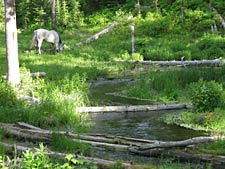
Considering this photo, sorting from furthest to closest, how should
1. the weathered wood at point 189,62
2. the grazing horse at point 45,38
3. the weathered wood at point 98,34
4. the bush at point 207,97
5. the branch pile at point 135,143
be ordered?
the weathered wood at point 98,34
the grazing horse at point 45,38
the weathered wood at point 189,62
the bush at point 207,97
the branch pile at point 135,143

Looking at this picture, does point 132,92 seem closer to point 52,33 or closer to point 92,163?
point 92,163

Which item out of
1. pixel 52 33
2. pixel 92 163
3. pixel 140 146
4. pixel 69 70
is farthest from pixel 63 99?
pixel 52 33

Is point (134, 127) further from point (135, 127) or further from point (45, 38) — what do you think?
point (45, 38)

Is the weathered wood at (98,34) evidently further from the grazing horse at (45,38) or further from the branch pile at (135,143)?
the branch pile at (135,143)

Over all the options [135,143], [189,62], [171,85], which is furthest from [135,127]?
[189,62]

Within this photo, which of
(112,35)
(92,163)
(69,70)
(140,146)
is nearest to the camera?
(92,163)

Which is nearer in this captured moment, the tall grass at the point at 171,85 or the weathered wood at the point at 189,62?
the tall grass at the point at 171,85

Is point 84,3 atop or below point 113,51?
atop

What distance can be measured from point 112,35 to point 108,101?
76.4ft

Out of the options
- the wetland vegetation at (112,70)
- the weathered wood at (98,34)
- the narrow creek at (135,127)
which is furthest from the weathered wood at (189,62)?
the weathered wood at (98,34)

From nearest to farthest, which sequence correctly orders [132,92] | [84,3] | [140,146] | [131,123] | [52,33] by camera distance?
1. [140,146]
2. [131,123]
3. [132,92]
4. [52,33]
5. [84,3]

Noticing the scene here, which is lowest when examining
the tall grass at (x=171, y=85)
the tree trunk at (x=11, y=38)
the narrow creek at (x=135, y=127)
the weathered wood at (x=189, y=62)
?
the narrow creek at (x=135, y=127)

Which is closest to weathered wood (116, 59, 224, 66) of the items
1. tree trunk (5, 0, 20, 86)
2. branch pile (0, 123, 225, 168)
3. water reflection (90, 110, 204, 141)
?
water reflection (90, 110, 204, 141)

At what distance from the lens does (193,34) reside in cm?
3588
